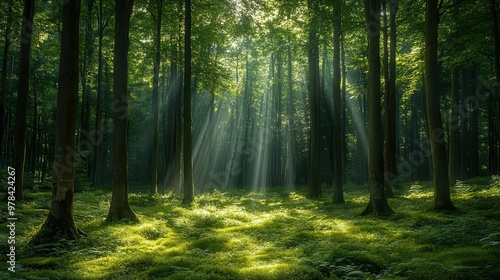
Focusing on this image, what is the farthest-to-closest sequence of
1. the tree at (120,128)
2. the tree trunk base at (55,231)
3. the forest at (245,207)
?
the tree at (120,128) → the tree trunk base at (55,231) → the forest at (245,207)

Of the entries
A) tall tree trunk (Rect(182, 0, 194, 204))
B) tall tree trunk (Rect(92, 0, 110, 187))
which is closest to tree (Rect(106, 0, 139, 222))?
tall tree trunk (Rect(182, 0, 194, 204))

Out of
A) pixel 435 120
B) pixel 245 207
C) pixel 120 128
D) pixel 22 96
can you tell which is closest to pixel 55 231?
pixel 120 128

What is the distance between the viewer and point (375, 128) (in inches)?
472

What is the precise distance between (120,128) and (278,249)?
691cm

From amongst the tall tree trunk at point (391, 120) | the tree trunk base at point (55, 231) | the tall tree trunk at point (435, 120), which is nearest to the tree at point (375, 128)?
the tall tree trunk at point (435, 120)

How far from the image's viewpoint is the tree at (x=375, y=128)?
38.2 ft

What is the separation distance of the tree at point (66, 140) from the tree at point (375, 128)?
9223 millimetres

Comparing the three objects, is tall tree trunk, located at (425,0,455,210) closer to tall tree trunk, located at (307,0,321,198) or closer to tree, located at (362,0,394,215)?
tree, located at (362,0,394,215)

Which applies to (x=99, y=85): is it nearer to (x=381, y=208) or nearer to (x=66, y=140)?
(x=66, y=140)

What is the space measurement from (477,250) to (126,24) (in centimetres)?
1161

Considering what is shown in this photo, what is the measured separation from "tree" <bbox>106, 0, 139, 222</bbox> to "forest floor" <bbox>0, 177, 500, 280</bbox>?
0.68 meters

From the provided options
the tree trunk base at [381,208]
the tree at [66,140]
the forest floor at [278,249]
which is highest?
the tree at [66,140]

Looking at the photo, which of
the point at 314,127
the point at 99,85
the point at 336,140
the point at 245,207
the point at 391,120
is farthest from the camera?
the point at 99,85

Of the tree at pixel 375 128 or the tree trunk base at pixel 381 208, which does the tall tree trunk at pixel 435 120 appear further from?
the tree at pixel 375 128
